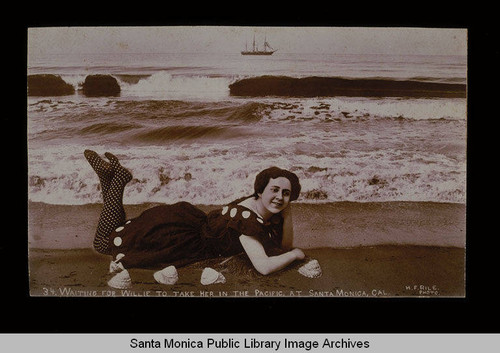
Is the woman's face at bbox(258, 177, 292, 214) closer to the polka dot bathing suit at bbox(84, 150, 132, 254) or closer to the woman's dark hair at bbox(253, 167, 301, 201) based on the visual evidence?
the woman's dark hair at bbox(253, 167, 301, 201)

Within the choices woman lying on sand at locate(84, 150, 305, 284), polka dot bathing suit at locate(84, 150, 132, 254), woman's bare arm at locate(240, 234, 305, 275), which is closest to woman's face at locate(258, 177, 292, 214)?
woman lying on sand at locate(84, 150, 305, 284)

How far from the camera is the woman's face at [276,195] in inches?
87.4

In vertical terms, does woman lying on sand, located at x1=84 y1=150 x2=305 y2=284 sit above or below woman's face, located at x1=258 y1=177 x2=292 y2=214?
below

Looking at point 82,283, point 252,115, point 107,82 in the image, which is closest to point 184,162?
point 252,115

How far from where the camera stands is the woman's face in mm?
2219

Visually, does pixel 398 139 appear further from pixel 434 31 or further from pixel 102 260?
pixel 102 260

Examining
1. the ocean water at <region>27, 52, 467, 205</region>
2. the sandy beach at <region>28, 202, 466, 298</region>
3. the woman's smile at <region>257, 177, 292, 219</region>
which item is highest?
the ocean water at <region>27, 52, 467, 205</region>

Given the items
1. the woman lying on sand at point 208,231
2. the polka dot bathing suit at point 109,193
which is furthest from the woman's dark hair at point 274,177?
the polka dot bathing suit at point 109,193

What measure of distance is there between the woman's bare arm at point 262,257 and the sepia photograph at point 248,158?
10 mm

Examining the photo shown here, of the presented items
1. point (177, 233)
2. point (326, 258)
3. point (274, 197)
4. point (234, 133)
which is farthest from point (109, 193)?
point (326, 258)

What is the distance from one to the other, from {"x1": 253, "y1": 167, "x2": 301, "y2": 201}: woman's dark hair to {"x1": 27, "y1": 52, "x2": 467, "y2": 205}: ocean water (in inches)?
1.1

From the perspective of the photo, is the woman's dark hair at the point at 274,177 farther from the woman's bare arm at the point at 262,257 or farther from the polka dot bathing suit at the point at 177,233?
the woman's bare arm at the point at 262,257
